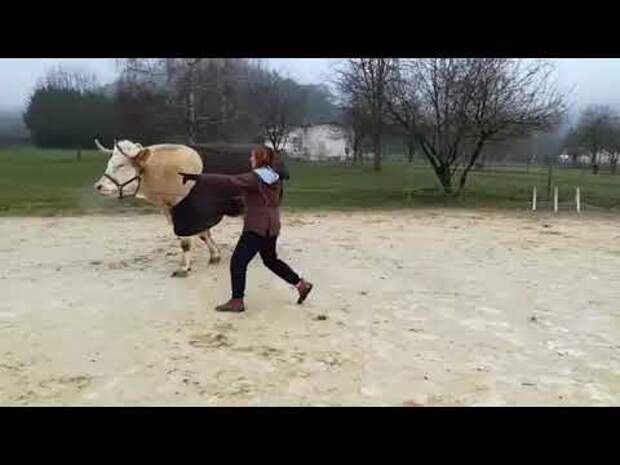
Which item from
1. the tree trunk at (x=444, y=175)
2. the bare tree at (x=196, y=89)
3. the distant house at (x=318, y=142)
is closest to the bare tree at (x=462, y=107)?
the tree trunk at (x=444, y=175)

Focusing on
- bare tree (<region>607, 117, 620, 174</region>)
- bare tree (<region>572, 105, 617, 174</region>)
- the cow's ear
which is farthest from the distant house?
the cow's ear

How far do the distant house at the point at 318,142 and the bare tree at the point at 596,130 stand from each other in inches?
591

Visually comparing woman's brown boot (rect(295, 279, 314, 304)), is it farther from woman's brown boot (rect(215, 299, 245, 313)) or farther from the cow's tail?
the cow's tail

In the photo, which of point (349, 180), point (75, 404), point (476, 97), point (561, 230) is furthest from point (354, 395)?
point (349, 180)

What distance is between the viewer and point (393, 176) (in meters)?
33.1

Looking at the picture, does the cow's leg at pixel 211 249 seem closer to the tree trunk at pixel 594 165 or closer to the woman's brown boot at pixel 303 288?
the woman's brown boot at pixel 303 288

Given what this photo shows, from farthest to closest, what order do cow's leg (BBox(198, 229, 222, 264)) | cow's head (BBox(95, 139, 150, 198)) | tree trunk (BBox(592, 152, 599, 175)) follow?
1. tree trunk (BBox(592, 152, 599, 175))
2. cow's leg (BBox(198, 229, 222, 264))
3. cow's head (BBox(95, 139, 150, 198))

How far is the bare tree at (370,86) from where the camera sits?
22812mm

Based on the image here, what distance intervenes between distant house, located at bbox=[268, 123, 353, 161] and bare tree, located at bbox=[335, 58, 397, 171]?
51.0ft

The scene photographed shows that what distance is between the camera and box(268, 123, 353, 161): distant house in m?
45.5
